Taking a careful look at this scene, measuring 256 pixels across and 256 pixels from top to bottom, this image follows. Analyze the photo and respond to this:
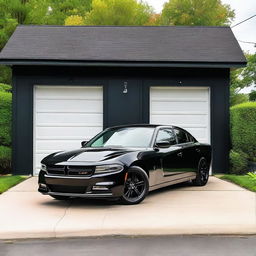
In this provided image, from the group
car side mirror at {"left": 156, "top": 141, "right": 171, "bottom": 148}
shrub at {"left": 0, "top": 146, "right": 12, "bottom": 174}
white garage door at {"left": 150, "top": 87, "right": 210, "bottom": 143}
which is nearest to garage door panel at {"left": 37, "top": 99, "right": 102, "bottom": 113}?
shrub at {"left": 0, "top": 146, "right": 12, "bottom": 174}

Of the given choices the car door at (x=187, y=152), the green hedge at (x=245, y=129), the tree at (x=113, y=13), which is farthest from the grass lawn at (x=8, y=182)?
the tree at (x=113, y=13)

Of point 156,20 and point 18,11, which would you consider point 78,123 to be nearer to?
point 18,11

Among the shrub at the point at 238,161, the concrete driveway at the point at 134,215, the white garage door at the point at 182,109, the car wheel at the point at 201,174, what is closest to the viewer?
the concrete driveway at the point at 134,215

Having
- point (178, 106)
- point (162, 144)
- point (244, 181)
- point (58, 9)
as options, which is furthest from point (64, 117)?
point (58, 9)

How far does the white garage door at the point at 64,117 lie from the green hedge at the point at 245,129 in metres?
3.89

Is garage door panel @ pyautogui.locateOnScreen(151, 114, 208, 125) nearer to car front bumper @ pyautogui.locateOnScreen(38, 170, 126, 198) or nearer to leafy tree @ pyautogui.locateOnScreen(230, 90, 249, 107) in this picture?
car front bumper @ pyautogui.locateOnScreen(38, 170, 126, 198)

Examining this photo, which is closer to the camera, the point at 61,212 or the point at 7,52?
the point at 61,212

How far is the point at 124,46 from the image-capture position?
13680mm

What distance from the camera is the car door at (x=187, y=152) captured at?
990 cm

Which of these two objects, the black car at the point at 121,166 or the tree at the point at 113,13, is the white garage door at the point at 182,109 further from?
the tree at the point at 113,13

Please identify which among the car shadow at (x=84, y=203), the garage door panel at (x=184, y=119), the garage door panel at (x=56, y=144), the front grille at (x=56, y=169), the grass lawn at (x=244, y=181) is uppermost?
the garage door panel at (x=184, y=119)

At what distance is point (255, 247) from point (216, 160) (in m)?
7.67

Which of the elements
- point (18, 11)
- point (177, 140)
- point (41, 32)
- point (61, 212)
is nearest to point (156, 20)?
point (18, 11)

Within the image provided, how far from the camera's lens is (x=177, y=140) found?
998cm
